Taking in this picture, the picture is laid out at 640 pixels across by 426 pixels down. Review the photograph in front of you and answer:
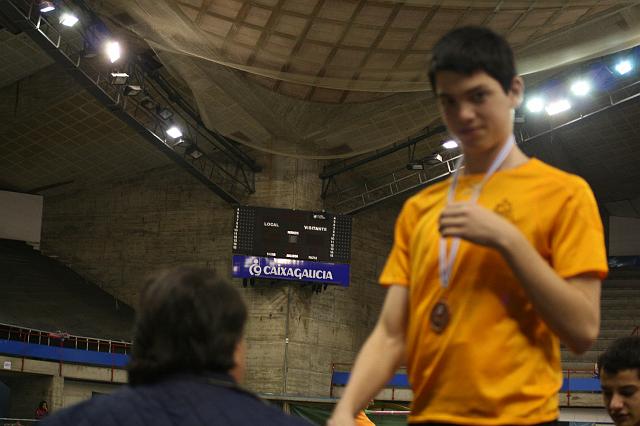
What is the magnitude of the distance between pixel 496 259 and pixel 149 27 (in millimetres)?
10683

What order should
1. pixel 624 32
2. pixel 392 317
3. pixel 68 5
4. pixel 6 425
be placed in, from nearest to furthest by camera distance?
pixel 392 317
pixel 624 32
pixel 6 425
pixel 68 5

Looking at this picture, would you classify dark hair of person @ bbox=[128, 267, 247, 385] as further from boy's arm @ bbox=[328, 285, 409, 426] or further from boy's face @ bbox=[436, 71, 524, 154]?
boy's face @ bbox=[436, 71, 524, 154]

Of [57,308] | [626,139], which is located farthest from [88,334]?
[626,139]

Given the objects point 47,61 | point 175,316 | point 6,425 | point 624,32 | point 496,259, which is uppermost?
point 47,61

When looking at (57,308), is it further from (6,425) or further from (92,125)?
(6,425)

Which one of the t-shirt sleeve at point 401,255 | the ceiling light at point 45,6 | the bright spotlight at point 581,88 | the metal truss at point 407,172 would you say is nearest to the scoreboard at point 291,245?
the metal truss at point 407,172

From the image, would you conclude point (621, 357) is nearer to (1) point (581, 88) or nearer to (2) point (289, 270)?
(1) point (581, 88)

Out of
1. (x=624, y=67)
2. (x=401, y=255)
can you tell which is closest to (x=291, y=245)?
(x=624, y=67)

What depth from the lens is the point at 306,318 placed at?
21.2 metres

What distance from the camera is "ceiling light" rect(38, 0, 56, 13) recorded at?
14844 mm

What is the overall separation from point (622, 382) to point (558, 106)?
15.8 m

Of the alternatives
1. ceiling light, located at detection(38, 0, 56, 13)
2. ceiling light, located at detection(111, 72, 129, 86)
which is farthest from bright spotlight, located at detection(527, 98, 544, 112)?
ceiling light, located at detection(38, 0, 56, 13)

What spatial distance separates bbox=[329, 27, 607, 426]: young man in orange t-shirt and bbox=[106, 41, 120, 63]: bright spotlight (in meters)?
15.2

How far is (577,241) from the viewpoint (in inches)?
67.7
